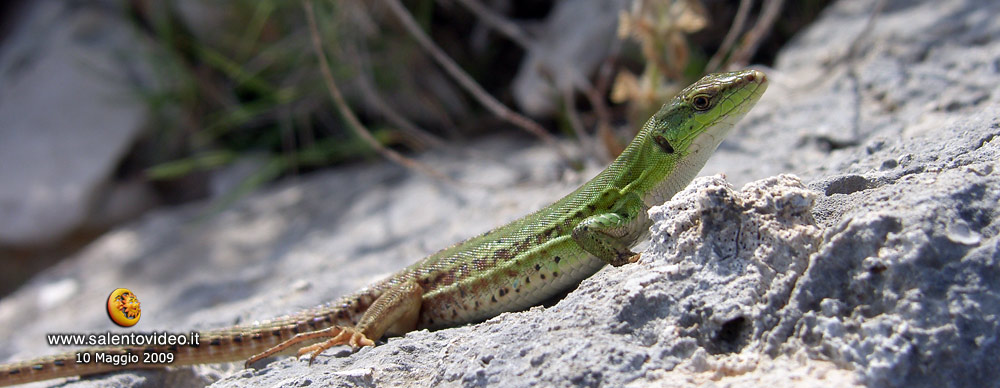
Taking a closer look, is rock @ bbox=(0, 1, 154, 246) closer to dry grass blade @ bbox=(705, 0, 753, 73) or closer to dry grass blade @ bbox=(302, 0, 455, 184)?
dry grass blade @ bbox=(302, 0, 455, 184)

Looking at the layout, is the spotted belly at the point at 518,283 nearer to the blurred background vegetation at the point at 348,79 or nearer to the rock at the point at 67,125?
the blurred background vegetation at the point at 348,79

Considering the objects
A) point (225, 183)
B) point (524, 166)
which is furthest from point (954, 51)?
point (225, 183)

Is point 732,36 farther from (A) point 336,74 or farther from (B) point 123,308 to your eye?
(B) point 123,308

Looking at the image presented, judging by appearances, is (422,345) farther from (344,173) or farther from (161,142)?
(161,142)

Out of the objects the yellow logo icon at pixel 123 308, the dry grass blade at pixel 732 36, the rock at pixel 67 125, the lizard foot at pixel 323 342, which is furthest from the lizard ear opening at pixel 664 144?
the rock at pixel 67 125

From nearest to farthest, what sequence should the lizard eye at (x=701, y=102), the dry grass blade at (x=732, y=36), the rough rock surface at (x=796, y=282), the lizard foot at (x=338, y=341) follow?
the rough rock surface at (x=796, y=282) → the lizard foot at (x=338, y=341) → the lizard eye at (x=701, y=102) → the dry grass blade at (x=732, y=36)

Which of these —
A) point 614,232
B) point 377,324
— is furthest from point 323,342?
point 614,232
